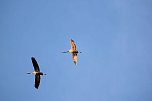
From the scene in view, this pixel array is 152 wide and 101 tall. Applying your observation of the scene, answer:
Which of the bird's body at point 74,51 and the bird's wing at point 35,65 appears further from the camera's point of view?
the bird's body at point 74,51

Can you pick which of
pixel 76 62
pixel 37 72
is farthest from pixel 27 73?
pixel 76 62

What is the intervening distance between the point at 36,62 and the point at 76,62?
11.4 meters

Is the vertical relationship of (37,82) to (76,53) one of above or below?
below

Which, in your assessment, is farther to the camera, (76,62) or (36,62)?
(76,62)

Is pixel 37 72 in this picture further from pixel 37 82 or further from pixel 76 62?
pixel 76 62

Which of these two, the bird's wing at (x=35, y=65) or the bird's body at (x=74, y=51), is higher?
the bird's body at (x=74, y=51)

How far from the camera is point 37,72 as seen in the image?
2625 inches

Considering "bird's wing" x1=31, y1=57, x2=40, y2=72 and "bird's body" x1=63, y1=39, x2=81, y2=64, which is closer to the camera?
"bird's wing" x1=31, y1=57, x2=40, y2=72

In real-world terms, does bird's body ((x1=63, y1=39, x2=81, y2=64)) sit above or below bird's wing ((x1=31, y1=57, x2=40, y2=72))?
above

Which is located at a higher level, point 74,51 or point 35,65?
point 74,51

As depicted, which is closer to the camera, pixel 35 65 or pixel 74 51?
pixel 35 65

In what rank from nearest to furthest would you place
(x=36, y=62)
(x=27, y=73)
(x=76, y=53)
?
(x=36, y=62) < (x=27, y=73) < (x=76, y=53)

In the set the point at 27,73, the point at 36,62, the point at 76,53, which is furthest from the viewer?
the point at 76,53

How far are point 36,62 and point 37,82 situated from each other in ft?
12.2
